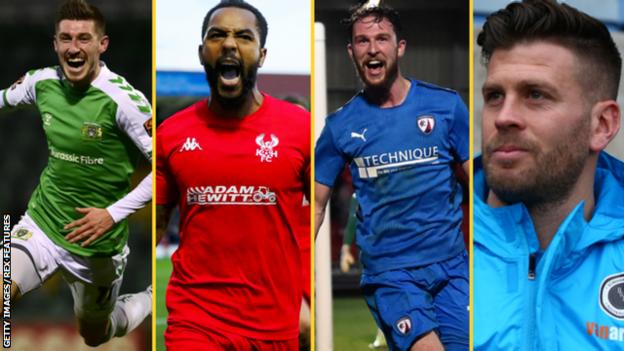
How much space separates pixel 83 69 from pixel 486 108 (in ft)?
6.15

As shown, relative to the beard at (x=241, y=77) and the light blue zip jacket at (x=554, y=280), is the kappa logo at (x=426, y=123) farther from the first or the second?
the beard at (x=241, y=77)

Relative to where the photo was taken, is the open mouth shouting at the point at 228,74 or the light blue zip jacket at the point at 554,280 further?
the open mouth shouting at the point at 228,74

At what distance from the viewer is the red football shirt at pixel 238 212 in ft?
14.0

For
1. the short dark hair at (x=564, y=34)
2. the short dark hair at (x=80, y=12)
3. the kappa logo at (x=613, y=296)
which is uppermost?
the short dark hair at (x=80, y=12)

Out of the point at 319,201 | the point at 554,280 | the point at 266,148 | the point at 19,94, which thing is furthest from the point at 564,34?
the point at 19,94

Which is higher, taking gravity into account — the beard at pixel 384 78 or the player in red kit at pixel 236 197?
the beard at pixel 384 78

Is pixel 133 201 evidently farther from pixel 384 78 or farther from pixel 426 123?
pixel 426 123

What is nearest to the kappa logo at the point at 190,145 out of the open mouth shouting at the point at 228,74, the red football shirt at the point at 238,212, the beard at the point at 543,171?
the red football shirt at the point at 238,212

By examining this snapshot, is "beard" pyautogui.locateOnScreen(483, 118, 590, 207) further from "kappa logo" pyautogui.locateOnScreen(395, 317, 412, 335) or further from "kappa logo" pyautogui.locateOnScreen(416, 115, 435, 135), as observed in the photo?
"kappa logo" pyautogui.locateOnScreen(395, 317, 412, 335)

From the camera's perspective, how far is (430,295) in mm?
4234

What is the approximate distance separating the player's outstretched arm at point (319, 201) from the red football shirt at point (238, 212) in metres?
0.06

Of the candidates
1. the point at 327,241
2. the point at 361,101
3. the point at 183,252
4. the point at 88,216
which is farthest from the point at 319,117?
the point at 88,216

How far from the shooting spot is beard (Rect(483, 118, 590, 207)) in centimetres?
420

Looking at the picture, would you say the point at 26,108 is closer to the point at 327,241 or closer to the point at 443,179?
the point at 327,241
